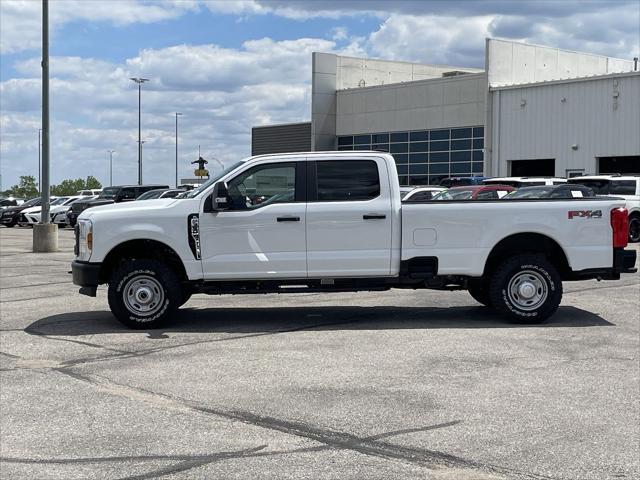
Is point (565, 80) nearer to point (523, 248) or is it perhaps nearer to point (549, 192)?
point (549, 192)

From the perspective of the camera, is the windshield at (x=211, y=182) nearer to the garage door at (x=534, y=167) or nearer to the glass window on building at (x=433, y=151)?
the garage door at (x=534, y=167)

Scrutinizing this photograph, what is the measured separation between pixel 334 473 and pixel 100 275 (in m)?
6.20

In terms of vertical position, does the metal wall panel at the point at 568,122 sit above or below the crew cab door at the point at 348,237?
above

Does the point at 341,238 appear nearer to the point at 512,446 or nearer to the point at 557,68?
the point at 512,446

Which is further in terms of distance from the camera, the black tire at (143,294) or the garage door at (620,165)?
the garage door at (620,165)

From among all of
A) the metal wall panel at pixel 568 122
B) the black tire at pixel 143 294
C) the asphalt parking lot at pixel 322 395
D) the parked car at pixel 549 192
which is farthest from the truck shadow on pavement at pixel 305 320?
the metal wall panel at pixel 568 122

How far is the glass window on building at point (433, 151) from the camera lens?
54469 millimetres

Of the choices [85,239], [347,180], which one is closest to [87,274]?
[85,239]

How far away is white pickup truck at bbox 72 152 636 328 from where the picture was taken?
34.8 feet

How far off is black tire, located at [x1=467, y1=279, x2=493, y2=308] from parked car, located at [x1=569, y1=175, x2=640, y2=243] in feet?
45.3

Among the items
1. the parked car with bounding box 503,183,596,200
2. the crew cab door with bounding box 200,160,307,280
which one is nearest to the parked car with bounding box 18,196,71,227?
the parked car with bounding box 503,183,596,200

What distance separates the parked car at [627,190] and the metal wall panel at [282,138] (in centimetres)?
4044

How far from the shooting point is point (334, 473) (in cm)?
529

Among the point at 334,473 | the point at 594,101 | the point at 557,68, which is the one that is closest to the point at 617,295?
the point at 334,473
